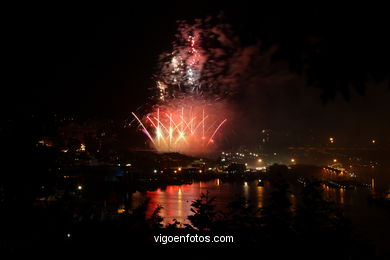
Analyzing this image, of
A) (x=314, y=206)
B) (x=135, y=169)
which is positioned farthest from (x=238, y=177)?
(x=314, y=206)

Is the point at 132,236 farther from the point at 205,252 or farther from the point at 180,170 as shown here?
the point at 180,170

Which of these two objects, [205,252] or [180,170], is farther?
[180,170]

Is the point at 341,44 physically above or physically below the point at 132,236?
above

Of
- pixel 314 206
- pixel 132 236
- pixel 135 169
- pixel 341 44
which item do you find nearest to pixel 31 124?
pixel 132 236

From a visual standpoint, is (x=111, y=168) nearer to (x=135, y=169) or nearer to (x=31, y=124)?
(x=135, y=169)

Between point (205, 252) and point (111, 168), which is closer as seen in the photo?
point (205, 252)

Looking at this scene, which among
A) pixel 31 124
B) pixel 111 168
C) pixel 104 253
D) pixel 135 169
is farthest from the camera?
pixel 135 169

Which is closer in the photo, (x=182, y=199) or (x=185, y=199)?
(x=185, y=199)

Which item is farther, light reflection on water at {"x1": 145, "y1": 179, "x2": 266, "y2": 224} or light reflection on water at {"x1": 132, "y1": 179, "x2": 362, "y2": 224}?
light reflection on water at {"x1": 132, "y1": 179, "x2": 362, "y2": 224}

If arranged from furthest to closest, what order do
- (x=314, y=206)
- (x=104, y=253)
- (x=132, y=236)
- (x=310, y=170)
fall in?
(x=310, y=170) → (x=314, y=206) → (x=132, y=236) → (x=104, y=253)

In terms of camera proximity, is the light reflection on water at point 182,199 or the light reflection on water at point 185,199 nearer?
the light reflection on water at point 182,199
